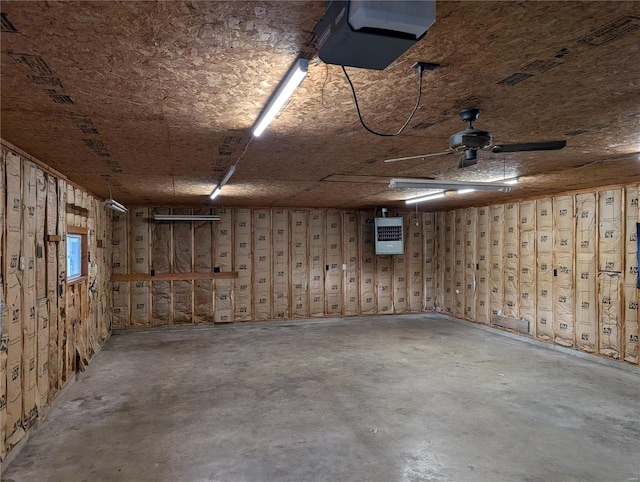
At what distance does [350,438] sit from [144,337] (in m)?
5.49

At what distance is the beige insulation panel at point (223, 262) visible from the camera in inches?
338

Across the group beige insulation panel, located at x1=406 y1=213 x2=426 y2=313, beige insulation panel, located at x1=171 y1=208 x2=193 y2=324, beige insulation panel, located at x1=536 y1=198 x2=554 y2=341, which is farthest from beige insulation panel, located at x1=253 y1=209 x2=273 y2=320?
beige insulation panel, located at x1=536 y1=198 x2=554 y2=341

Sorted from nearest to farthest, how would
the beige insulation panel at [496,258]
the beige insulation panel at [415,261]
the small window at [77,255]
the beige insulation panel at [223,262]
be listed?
the small window at [77,255]
the beige insulation panel at [496,258]
the beige insulation panel at [223,262]
the beige insulation panel at [415,261]

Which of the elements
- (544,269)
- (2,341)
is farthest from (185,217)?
(544,269)

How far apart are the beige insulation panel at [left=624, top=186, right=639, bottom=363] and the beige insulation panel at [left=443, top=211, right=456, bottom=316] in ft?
12.8

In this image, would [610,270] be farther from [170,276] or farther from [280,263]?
[170,276]

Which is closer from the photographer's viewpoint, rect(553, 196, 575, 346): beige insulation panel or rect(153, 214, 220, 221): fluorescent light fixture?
rect(553, 196, 575, 346): beige insulation panel

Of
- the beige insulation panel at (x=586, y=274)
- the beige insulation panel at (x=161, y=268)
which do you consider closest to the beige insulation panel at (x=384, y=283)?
the beige insulation panel at (x=586, y=274)

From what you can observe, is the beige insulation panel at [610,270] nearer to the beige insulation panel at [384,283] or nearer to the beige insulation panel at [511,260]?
the beige insulation panel at [511,260]

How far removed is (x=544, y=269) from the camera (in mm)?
6805

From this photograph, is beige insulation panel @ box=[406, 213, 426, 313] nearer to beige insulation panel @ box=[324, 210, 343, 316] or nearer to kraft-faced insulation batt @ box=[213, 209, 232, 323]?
beige insulation panel @ box=[324, 210, 343, 316]

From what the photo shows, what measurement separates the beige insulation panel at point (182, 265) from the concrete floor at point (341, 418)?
1.75 metres

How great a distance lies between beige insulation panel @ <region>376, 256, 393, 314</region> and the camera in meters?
9.63

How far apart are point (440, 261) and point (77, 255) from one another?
7.72 metres
